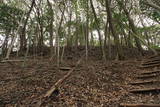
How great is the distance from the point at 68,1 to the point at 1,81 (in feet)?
23.5

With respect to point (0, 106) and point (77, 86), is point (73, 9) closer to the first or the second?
point (77, 86)

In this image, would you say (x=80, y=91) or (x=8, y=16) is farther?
(x=8, y=16)

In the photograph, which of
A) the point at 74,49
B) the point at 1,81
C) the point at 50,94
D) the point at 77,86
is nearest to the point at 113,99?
the point at 77,86

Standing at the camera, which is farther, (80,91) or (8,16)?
(8,16)

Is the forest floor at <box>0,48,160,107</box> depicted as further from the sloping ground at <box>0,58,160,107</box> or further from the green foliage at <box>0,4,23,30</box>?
the green foliage at <box>0,4,23,30</box>

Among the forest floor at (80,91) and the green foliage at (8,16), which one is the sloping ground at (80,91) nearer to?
the forest floor at (80,91)

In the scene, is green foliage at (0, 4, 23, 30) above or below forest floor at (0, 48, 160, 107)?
above

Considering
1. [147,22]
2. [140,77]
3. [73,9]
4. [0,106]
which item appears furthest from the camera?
[147,22]

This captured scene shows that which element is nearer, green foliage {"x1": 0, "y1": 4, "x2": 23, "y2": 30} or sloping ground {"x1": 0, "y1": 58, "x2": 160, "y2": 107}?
sloping ground {"x1": 0, "y1": 58, "x2": 160, "y2": 107}

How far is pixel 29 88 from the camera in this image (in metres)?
3.47

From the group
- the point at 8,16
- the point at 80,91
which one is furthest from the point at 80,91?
the point at 8,16

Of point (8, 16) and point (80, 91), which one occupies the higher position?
point (8, 16)

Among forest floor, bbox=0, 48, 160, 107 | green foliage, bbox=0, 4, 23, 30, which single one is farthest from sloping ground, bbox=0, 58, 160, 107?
green foliage, bbox=0, 4, 23, 30

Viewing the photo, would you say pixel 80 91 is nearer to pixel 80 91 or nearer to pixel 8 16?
pixel 80 91
